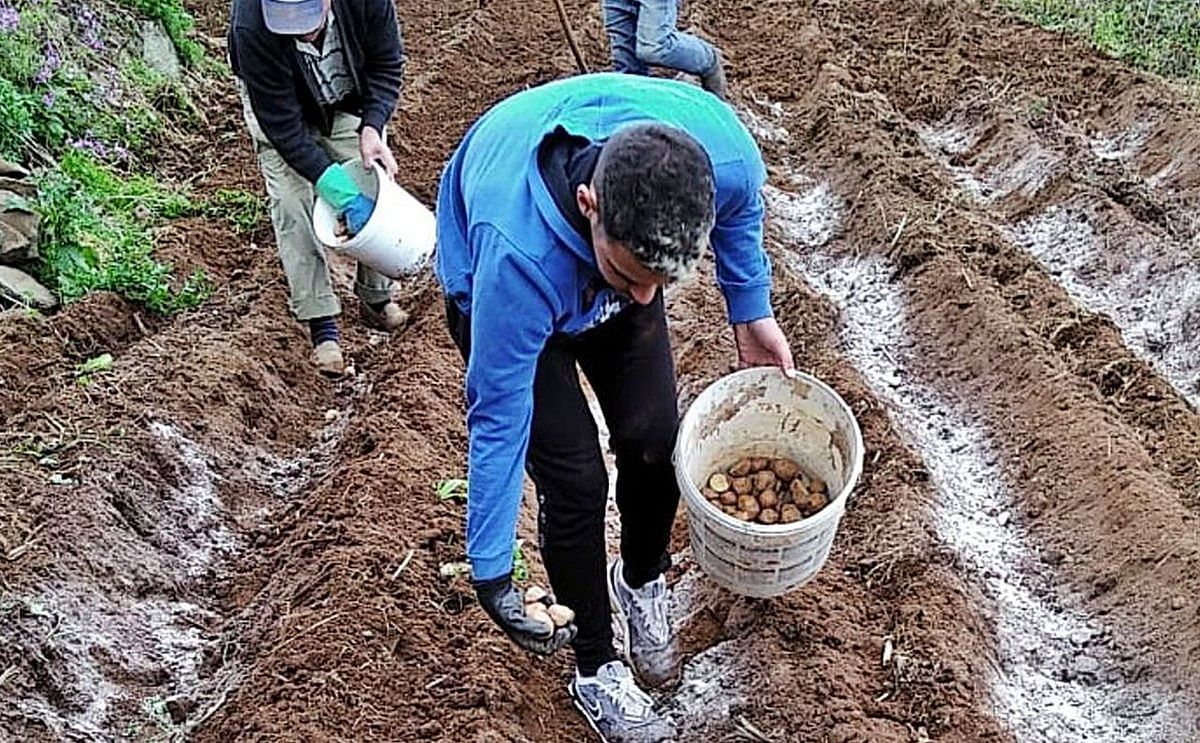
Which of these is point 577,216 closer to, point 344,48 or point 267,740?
point 267,740

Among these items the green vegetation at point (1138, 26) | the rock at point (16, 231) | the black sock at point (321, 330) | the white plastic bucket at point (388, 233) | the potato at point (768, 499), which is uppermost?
the potato at point (768, 499)

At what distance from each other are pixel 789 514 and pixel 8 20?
4879 millimetres

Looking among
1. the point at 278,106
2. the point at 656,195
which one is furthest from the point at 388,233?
the point at 656,195

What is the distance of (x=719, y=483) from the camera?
3248 mm

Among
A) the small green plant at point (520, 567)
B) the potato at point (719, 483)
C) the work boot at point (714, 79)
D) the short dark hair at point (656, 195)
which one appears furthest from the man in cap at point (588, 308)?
the work boot at point (714, 79)

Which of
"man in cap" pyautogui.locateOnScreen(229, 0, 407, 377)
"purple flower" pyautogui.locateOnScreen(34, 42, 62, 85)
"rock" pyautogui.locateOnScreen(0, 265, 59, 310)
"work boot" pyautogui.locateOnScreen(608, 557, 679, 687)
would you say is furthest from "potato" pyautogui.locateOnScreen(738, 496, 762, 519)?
"purple flower" pyautogui.locateOnScreen(34, 42, 62, 85)

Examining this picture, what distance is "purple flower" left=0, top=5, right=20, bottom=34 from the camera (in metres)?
6.06

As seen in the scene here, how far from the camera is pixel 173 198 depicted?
240 inches

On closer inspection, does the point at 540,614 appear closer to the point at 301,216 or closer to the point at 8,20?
the point at 301,216

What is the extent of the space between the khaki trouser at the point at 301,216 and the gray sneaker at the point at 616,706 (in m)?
2.26

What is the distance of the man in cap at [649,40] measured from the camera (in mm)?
6121

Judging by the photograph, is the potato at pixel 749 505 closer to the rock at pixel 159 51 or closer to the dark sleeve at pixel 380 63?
the dark sleeve at pixel 380 63

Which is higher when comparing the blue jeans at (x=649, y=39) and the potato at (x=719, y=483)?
the potato at (x=719, y=483)

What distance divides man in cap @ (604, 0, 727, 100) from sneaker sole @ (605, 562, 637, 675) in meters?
3.34
